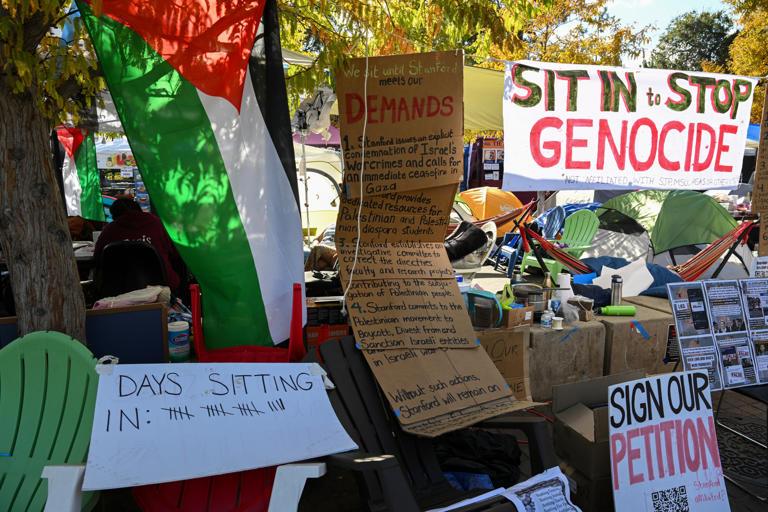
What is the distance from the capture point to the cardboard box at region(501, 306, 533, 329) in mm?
3688

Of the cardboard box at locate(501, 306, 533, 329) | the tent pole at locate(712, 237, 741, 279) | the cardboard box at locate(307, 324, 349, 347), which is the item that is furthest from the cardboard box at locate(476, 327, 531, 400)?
the tent pole at locate(712, 237, 741, 279)

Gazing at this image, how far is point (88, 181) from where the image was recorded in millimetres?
8422

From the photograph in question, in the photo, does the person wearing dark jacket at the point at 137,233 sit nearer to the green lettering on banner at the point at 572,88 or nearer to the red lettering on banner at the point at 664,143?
the green lettering on banner at the point at 572,88

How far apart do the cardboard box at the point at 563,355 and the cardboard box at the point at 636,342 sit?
0.08 meters

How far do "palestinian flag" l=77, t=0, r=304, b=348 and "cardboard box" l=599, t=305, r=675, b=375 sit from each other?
2.46 meters

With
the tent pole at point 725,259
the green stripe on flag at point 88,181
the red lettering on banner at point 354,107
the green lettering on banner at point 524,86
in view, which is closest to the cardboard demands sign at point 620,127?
the green lettering on banner at point 524,86

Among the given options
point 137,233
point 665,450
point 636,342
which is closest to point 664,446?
point 665,450

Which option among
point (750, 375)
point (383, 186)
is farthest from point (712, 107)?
point (383, 186)

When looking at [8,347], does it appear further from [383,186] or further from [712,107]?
→ [712,107]

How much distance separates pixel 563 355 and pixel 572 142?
70.3 inches

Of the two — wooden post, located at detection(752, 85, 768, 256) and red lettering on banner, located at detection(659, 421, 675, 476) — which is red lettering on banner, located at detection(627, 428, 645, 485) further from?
wooden post, located at detection(752, 85, 768, 256)

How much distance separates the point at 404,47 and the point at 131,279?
280 cm

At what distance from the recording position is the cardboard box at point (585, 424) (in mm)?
2678

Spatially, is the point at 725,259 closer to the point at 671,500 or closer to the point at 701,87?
the point at 701,87
